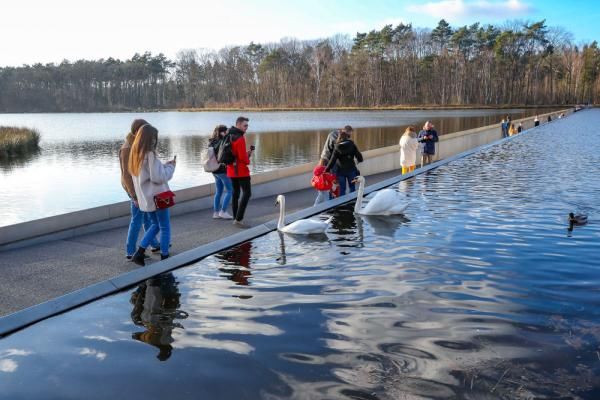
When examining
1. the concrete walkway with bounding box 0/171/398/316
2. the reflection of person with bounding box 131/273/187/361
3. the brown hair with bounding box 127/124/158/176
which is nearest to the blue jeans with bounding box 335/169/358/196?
the concrete walkway with bounding box 0/171/398/316

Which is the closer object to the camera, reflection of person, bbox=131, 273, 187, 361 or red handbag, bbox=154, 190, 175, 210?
reflection of person, bbox=131, 273, 187, 361

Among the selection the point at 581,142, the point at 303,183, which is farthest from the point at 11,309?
the point at 581,142

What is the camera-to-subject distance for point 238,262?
630cm

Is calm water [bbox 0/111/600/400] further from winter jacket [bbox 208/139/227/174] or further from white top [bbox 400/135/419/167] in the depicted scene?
white top [bbox 400/135/419/167]

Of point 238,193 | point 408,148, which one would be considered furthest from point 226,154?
point 408,148

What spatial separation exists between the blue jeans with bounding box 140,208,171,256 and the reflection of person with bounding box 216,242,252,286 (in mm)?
684

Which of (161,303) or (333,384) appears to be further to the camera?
(161,303)

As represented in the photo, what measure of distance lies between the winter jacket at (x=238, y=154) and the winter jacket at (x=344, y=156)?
1.87 metres

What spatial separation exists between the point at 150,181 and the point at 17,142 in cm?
3105

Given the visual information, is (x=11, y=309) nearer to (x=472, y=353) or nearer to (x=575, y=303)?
(x=472, y=353)

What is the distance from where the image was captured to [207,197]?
1114 centimetres

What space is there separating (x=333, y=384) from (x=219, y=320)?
1393 millimetres

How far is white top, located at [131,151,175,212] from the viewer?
6402 mm

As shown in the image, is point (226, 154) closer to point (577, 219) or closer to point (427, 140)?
point (577, 219)
